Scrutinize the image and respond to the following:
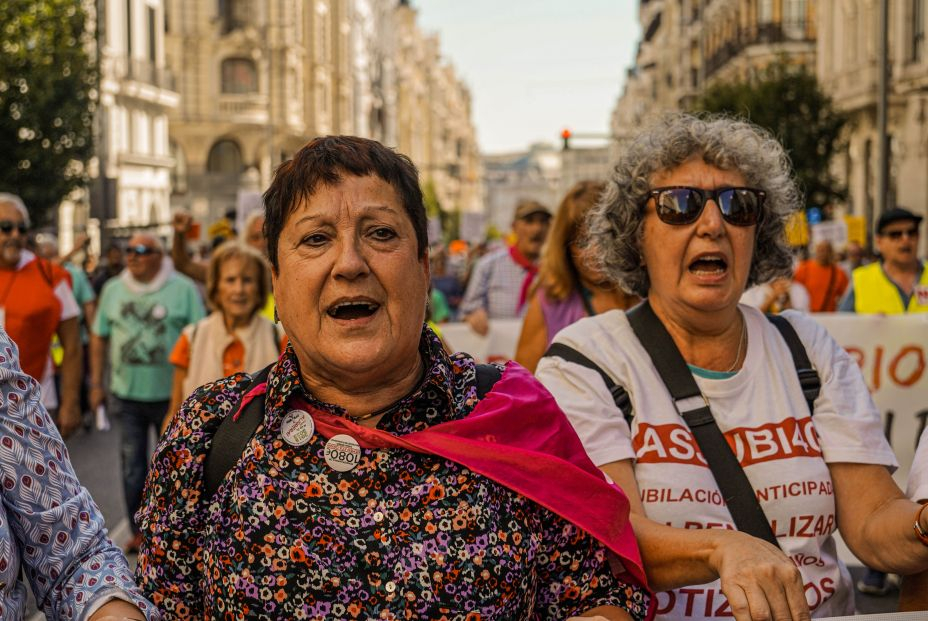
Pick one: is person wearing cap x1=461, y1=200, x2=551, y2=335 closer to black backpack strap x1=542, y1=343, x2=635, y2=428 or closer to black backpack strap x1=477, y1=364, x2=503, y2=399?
black backpack strap x1=542, y1=343, x2=635, y2=428

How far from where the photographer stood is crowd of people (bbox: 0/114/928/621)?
242 cm

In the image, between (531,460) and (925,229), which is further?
(925,229)

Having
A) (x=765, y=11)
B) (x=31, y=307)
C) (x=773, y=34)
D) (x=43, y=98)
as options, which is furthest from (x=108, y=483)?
(x=765, y=11)

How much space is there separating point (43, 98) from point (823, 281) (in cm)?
1593

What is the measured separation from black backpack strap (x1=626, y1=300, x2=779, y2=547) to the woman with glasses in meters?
2.32

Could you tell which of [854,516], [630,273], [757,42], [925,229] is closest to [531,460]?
[854,516]

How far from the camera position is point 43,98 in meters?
24.1

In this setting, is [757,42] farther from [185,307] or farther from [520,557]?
[520,557]

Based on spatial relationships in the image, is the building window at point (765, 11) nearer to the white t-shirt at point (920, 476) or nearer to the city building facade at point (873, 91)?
the city building facade at point (873, 91)

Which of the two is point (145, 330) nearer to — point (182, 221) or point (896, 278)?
point (182, 221)

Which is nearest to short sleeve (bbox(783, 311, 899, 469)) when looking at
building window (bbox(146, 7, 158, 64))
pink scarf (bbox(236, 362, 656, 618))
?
pink scarf (bbox(236, 362, 656, 618))

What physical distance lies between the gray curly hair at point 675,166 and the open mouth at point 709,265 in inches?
8.6

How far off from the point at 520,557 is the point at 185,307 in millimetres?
6198

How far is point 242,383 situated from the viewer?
2695 mm
